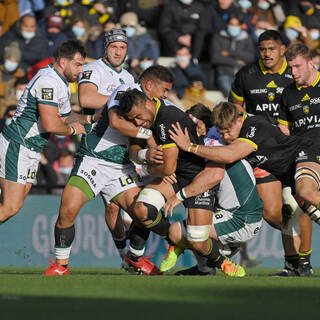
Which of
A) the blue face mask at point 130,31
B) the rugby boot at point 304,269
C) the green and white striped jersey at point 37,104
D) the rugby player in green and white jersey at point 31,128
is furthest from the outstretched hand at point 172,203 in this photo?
the blue face mask at point 130,31

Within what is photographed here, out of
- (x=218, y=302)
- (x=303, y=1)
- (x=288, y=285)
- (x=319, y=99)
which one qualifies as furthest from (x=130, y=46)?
(x=218, y=302)

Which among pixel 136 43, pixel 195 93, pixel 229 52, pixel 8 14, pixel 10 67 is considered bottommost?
pixel 195 93

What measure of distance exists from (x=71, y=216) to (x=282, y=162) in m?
2.30

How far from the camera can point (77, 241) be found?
40.3 ft

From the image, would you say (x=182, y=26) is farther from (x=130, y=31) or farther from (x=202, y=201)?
(x=202, y=201)

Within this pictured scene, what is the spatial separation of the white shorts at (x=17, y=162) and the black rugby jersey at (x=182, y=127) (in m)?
1.62

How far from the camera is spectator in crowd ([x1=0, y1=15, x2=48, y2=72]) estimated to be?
15578 millimetres

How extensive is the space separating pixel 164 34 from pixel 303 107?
27.7ft

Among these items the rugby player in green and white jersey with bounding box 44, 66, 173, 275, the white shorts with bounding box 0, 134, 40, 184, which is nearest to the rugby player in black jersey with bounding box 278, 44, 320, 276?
the rugby player in green and white jersey with bounding box 44, 66, 173, 275

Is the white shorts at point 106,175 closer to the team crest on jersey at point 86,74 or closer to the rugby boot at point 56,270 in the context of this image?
the rugby boot at point 56,270

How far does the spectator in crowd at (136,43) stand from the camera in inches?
639

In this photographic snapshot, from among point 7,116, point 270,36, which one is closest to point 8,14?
point 7,116

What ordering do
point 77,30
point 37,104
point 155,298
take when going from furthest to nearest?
point 77,30
point 37,104
point 155,298

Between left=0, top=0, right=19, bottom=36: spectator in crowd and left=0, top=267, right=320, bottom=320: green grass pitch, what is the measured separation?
392 inches
